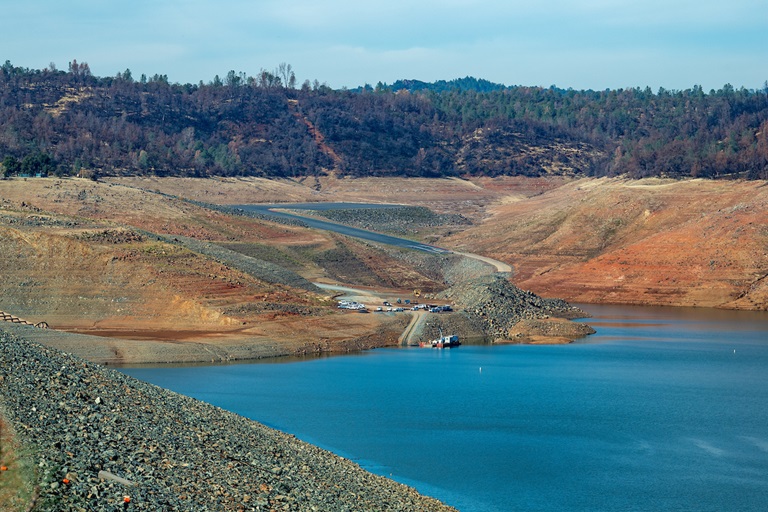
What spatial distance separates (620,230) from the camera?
151125mm

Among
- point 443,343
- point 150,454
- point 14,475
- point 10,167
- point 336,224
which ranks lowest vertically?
point 443,343

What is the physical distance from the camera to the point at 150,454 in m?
37.6

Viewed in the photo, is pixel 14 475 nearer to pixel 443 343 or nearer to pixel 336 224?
pixel 443 343

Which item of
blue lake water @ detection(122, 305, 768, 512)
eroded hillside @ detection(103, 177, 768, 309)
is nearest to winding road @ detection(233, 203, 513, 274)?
eroded hillside @ detection(103, 177, 768, 309)

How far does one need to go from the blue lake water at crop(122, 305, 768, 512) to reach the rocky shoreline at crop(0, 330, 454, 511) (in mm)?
4196

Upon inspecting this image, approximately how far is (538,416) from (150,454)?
26265mm

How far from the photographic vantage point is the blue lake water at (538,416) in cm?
4488

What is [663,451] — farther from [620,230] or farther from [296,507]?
[620,230]

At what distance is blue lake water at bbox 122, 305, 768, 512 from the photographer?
44.9 m

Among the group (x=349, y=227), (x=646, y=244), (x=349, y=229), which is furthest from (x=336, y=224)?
(x=646, y=244)

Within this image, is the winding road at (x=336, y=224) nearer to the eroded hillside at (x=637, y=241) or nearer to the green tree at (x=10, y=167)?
the eroded hillside at (x=637, y=241)

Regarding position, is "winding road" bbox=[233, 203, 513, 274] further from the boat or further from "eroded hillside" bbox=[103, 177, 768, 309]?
the boat

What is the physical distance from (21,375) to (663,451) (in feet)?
94.3

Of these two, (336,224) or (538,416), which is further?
(336,224)
